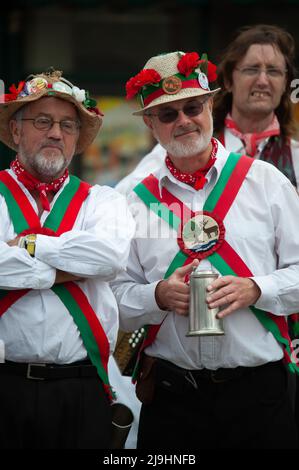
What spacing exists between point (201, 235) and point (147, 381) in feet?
2.45

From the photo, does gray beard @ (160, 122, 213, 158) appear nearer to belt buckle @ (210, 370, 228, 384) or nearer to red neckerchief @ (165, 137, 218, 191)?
red neckerchief @ (165, 137, 218, 191)

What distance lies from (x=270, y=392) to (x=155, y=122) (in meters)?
1.40

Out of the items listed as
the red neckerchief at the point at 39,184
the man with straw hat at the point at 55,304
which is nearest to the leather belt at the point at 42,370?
the man with straw hat at the point at 55,304

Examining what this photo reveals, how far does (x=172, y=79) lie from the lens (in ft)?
14.5

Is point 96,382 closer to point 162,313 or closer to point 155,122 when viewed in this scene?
point 162,313

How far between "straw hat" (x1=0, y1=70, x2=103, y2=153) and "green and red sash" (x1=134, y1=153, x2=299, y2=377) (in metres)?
0.44

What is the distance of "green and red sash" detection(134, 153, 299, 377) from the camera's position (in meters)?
4.25

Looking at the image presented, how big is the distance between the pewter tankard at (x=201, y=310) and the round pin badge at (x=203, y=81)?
0.96 m

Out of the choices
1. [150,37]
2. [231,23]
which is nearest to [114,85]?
[150,37]

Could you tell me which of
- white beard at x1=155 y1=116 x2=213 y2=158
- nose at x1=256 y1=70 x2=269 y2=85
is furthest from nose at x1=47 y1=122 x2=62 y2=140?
nose at x1=256 y1=70 x2=269 y2=85

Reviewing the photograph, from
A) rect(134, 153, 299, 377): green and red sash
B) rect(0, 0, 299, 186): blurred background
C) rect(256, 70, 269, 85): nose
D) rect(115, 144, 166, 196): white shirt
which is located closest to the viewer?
rect(134, 153, 299, 377): green and red sash

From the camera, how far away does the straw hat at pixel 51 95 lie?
4.40 m

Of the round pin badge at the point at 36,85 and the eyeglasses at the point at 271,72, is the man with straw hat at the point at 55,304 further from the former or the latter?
the eyeglasses at the point at 271,72

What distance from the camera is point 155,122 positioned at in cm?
457
